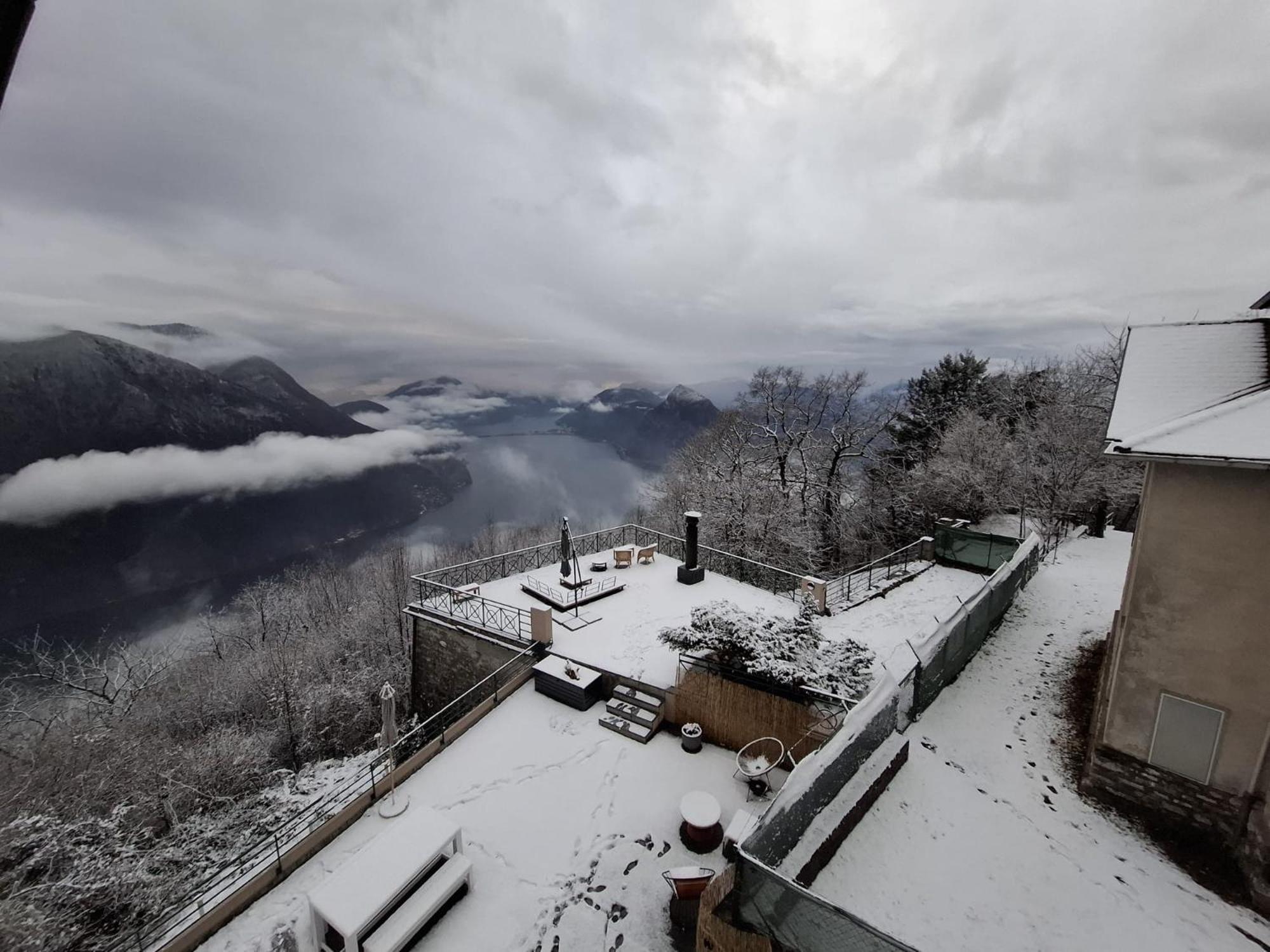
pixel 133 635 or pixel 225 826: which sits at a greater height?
pixel 225 826

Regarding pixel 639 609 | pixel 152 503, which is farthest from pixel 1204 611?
pixel 152 503

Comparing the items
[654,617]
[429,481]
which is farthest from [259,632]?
[429,481]

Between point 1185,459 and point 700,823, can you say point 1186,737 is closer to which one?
point 1185,459

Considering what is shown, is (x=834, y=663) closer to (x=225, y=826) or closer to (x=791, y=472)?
(x=225, y=826)

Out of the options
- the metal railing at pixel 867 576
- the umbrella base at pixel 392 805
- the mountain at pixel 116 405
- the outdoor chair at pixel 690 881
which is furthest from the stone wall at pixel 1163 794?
the mountain at pixel 116 405

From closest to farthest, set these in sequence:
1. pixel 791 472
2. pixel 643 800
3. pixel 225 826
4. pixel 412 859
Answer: pixel 412 859
pixel 643 800
pixel 225 826
pixel 791 472

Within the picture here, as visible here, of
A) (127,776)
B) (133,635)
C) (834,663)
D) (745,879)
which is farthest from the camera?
(133,635)
